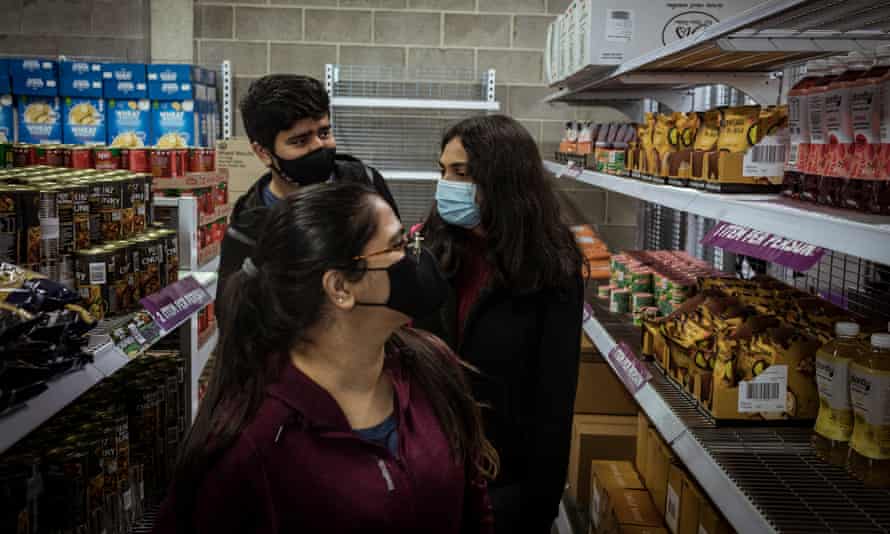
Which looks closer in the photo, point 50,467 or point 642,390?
point 50,467

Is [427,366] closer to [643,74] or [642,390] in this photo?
[642,390]

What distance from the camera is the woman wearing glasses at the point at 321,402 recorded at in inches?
55.1

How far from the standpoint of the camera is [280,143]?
106 inches

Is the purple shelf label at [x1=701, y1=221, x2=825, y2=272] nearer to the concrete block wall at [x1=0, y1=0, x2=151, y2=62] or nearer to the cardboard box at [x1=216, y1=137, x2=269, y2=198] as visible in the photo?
the cardboard box at [x1=216, y1=137, x2=269, y2=198]

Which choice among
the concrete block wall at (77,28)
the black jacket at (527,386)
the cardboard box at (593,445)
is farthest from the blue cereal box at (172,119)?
the black jacket at (527,386)

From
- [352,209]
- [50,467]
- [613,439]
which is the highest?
[352,209]

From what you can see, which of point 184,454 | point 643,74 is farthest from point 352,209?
point 643,74

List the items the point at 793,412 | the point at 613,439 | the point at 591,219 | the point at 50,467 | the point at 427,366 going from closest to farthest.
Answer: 1. the point at 427,366
2. the point at 50,467
3. the point at 793,412
4. the point at 613,439
5. the point at 591,219

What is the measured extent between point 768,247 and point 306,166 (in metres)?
1.36

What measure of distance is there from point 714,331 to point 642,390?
266mm

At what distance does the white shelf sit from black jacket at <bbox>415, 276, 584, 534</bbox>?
37 centimetres

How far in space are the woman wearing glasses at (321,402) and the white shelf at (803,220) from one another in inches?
25.7

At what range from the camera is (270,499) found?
1.39 meters

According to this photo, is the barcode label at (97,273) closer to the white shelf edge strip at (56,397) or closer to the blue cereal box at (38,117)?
the white shelf edge strip at (56,397)
